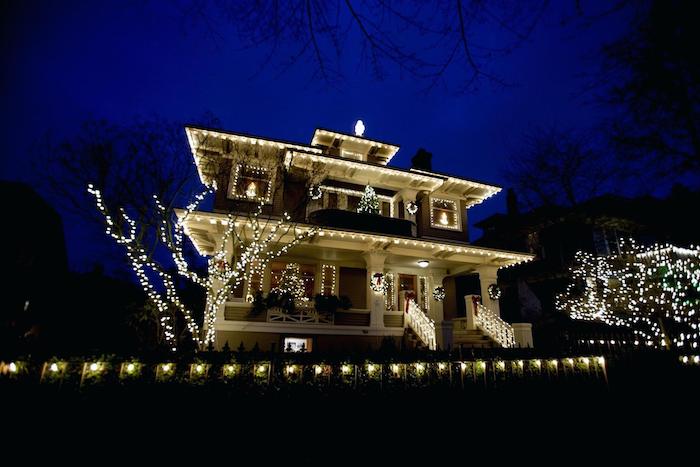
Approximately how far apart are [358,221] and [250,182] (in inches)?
190

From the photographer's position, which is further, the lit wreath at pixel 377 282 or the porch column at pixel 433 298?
the porch column at pixel 433 298

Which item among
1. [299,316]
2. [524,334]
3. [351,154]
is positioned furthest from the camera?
[351,154]

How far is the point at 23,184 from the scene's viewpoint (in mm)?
15070

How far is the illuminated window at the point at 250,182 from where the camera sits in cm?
1358

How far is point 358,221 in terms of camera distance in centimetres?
1391

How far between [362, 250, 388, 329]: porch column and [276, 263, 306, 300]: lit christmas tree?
3239mm

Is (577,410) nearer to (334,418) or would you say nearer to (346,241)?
(334,418)

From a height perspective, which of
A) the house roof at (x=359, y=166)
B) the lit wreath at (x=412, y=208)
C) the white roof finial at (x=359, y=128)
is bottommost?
the lit wreath at (x=412, y=208)

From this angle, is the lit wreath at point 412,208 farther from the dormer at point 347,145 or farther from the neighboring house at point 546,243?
the neighboring house at point 546,243

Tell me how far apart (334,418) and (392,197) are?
1174cm

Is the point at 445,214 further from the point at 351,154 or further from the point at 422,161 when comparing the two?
the point at 351,154

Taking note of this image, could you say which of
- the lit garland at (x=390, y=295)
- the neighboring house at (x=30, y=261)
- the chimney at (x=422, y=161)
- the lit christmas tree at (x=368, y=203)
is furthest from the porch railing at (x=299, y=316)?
the chimney at (x=422, y=161)

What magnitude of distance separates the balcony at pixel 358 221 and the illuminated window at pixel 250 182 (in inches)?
89.5

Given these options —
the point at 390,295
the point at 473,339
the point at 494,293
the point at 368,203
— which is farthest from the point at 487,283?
the point at 368,203
